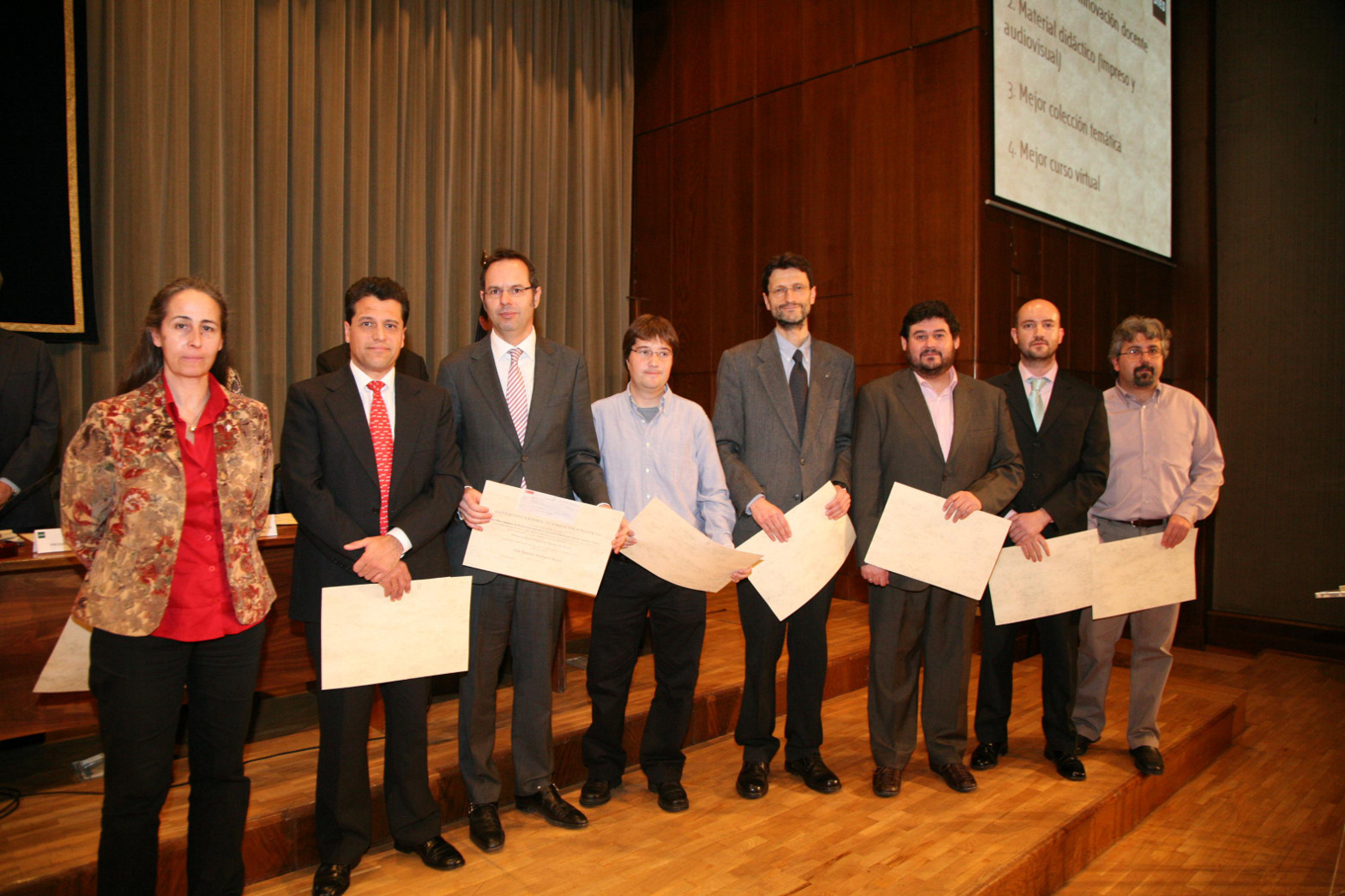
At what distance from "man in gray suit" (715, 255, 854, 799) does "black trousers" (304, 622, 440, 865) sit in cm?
98

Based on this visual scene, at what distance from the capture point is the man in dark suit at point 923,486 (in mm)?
2631

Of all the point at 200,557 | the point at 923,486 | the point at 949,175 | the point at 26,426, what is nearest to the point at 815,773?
the point at 923,486

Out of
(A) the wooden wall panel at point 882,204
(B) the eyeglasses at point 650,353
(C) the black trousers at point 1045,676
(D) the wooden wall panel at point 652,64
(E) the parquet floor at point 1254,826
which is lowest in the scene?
(E) the parquet floor at point 1254,826

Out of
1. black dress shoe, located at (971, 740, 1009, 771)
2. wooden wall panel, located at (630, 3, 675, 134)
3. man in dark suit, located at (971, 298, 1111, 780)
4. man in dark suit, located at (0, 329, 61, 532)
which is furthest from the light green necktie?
wooden wall panel, located at (630, 3, 675, 134)

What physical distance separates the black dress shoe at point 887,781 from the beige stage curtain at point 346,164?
3727 mm

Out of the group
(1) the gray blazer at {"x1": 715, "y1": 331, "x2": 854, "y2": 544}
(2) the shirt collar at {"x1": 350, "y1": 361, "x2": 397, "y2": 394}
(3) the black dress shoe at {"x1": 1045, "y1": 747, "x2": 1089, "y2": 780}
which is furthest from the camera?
(3) the black dress shoe at {"x1": 1045, "y1": 747, "x2": 1089, "y2": 780}

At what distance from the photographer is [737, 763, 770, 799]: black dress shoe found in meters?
2.62

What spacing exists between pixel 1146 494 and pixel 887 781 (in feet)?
4.48

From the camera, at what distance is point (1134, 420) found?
306cm

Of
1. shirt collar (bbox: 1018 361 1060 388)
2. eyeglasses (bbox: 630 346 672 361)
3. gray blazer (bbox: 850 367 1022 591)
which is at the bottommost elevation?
gray blazer (bbox: 850 367 1022 591)

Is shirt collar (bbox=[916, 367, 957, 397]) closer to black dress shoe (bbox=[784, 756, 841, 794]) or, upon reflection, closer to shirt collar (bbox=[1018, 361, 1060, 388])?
shirt collar (bbox=[1018, 361, 1060, 388])

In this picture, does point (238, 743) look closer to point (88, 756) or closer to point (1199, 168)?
point (88, 756)

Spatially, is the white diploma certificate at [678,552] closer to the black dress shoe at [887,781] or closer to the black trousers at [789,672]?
the black trousers at [789,672]

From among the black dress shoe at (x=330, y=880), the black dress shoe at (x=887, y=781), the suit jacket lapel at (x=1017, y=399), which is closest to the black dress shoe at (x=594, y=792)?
the black dress shoe at (x=330, y=880)
